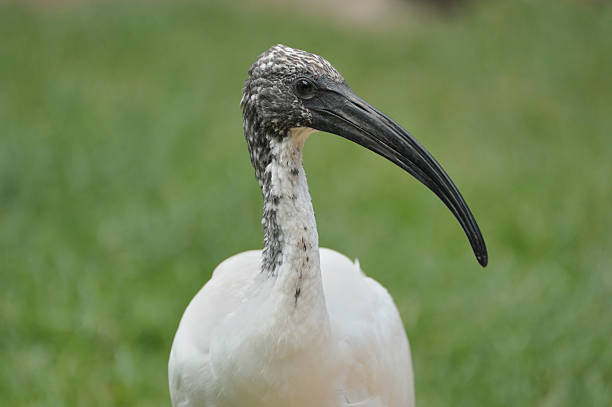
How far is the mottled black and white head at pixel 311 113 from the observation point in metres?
1.94

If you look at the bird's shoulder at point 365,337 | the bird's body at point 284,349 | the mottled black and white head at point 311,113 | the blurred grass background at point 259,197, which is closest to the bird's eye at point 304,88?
the mottled black and white head at point 311,113

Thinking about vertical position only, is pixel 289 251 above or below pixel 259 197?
below

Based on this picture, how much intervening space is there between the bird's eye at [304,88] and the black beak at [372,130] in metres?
0.02

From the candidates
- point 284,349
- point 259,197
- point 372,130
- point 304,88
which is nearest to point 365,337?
point 284,349

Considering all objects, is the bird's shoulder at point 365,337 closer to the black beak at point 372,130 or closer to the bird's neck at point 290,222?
the bird's neck at point 290,222

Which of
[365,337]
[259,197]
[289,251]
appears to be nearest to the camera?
[289,251]

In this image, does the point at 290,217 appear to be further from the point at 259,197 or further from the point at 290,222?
the point at 259,197

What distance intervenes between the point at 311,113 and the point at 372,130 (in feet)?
0.61

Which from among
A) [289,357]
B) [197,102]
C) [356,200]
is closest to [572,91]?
[356,200]

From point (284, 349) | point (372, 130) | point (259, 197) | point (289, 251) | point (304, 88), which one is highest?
point (259, 197)

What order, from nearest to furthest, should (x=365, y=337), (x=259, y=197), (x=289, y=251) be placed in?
1. (x=289, y=251)
2. (x=365, y=337)
3. (x=259, y=197)

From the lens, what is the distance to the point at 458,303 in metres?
4.11

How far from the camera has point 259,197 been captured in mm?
4984

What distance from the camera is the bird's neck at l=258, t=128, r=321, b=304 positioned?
194cm
